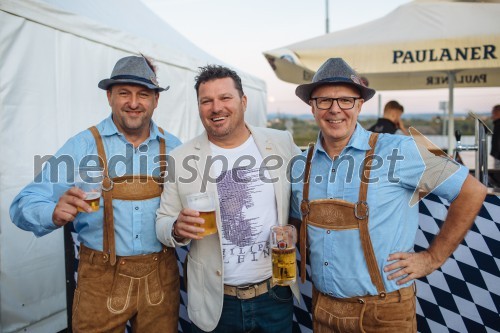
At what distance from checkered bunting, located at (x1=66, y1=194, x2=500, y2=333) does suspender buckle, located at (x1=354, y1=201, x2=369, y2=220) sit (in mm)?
608

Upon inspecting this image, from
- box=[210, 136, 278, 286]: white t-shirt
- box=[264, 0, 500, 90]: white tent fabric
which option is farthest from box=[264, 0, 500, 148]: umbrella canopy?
box=[210, 136, 278, 286]: white t-shirt

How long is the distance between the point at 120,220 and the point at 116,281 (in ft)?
1.07

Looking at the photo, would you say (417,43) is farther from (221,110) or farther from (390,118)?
(221,110)

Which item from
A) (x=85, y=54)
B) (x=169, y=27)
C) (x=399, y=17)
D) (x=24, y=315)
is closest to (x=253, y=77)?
(x=169, y=27)

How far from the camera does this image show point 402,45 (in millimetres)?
3637

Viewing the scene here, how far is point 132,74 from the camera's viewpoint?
2072mm

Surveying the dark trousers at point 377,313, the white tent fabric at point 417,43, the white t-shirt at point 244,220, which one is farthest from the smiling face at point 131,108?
the white tent fabric at point 417,43

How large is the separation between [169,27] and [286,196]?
5.01m

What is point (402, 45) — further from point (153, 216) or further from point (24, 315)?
point (24, 315)

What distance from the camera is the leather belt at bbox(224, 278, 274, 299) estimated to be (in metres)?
1.88

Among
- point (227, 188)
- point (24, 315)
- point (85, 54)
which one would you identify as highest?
point (85, 54)

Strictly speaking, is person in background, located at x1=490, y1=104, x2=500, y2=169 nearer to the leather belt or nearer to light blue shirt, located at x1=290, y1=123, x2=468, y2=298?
light blue shirt, located at x1=290, y1=123, x2=468, y2=298

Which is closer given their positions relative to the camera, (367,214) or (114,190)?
(367,214)

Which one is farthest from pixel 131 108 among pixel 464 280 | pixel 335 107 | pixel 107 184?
pixel 464 280
